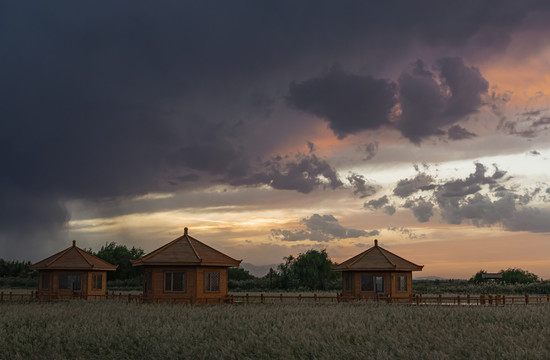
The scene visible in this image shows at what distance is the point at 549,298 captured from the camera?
3944 centimetres

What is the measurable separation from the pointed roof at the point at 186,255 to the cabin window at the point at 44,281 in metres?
10.6

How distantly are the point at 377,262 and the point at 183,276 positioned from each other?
527 inches

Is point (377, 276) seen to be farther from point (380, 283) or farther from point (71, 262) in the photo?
point (71, 262)

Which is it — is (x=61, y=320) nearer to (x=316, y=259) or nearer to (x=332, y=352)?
(x=332, y=352)

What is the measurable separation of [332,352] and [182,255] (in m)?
20.8

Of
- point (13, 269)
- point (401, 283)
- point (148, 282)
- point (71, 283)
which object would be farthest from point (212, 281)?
point (13, 269)

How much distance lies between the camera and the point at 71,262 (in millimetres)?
43875

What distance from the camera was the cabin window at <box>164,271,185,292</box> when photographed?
36.2 metres

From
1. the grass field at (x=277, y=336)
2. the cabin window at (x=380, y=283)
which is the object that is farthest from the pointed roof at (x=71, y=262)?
the cabin window at (x=380, y=283)

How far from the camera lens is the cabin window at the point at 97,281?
146 ft

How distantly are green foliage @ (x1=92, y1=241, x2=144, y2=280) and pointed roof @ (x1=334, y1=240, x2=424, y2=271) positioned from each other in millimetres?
51045

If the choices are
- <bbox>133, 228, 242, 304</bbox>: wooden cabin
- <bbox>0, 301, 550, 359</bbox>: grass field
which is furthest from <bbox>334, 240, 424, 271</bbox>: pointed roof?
<bbox>0, 301, 550, 359</bbox>: grass field

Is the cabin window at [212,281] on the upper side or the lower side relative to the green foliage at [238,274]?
upper

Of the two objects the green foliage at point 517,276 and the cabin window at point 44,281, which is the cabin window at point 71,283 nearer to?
the cabin window at point 44,281
